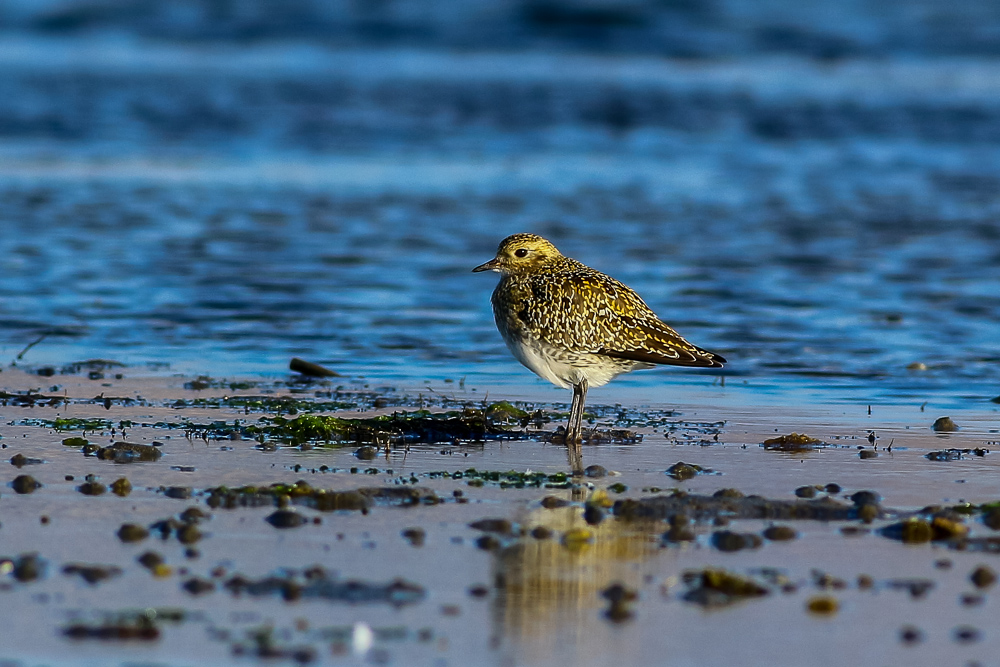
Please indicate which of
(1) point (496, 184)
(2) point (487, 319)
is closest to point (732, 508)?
(2) point (487, 319)

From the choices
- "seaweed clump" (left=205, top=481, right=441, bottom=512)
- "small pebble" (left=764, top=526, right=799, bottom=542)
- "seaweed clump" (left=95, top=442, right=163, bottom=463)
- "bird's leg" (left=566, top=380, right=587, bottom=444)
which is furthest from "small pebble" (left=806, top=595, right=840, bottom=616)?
"seaweed clump" (left=95, top=442, right=163, bottom=463)

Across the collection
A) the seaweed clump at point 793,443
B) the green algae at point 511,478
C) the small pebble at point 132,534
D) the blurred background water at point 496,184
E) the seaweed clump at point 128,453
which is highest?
the blurred background water at point 496,184

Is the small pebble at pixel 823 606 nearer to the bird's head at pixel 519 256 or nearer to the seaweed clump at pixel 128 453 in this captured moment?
the seaweed clump at pixel 128 453

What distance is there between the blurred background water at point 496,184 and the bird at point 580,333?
1609 mm

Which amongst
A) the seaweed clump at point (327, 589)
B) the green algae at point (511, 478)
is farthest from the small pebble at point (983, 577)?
the green algae at point (511, 478)

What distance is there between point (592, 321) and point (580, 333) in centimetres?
12

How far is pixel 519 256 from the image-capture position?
952 cm

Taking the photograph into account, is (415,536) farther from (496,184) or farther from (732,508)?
(496,184)

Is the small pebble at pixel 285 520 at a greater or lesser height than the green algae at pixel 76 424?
lesser

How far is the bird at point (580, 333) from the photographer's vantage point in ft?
29.0

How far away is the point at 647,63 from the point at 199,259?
24.4 m

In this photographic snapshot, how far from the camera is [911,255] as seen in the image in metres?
16.3

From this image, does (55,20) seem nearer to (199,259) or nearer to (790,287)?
(199,259)

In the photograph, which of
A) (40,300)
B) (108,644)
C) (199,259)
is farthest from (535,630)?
(199,259)
